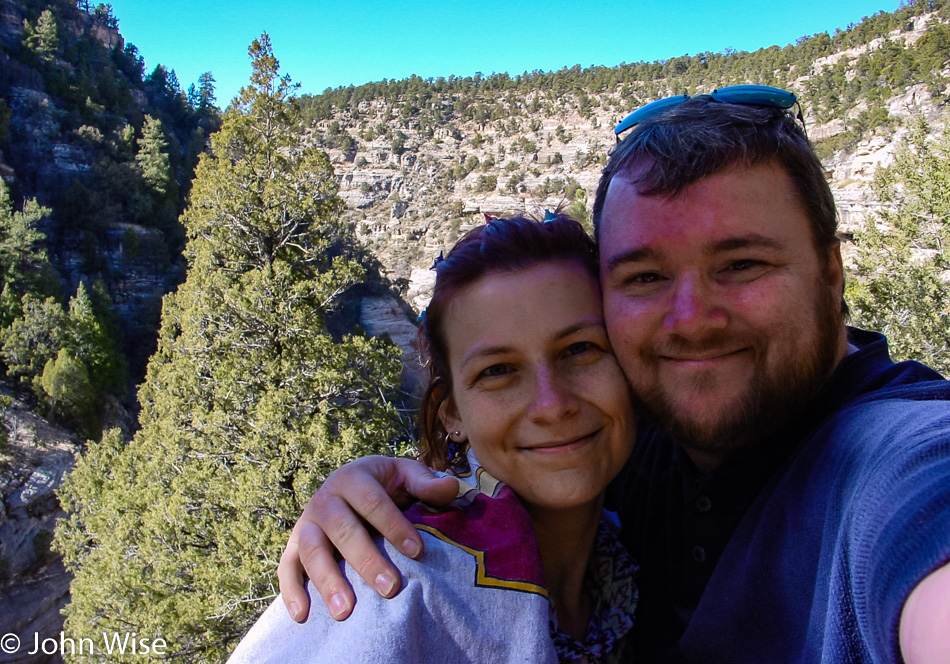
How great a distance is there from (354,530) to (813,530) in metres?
0.82

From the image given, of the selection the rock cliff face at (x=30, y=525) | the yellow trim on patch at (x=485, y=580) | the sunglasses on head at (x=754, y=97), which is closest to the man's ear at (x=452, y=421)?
the yellow trim on patch at (x=485, y=580)

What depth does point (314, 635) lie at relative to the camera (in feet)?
2.89

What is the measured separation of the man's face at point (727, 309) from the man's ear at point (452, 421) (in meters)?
0.52

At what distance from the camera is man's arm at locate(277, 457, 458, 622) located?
0.93 meters

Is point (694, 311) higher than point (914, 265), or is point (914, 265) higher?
point (914, 265)

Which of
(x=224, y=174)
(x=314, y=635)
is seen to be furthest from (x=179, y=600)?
(x=314, y=635)

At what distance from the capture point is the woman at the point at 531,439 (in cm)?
98

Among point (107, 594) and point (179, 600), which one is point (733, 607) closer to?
point (179, 600)

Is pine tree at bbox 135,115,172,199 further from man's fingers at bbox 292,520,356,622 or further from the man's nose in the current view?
the man's nose

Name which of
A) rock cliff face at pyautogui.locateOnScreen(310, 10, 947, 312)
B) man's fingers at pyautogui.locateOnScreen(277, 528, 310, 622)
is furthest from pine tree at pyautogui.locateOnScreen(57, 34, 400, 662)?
rock cliff face at pyautogui.locateOnScreen(310, 10, 947, 312)

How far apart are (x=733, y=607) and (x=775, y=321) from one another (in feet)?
1.86

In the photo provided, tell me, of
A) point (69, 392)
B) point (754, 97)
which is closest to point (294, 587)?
point (754, 97)

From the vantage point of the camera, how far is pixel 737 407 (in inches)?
46.4

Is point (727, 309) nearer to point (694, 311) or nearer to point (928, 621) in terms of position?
point (694, 311)
